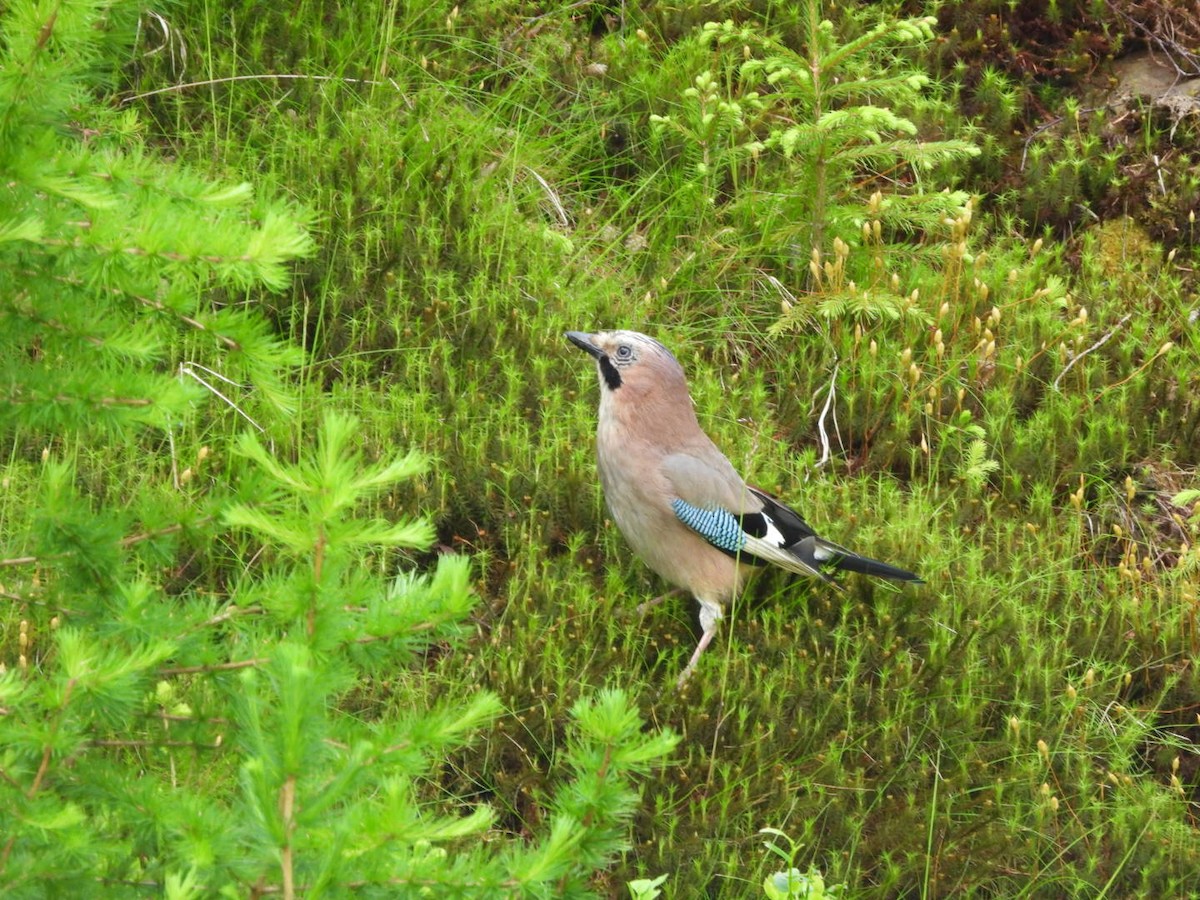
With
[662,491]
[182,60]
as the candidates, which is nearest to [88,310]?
[662,491]

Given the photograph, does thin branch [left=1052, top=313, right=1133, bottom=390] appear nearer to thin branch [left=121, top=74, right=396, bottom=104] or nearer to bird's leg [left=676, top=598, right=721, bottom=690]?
bird's leg [left=676, top=598, right=721, bottom=690]

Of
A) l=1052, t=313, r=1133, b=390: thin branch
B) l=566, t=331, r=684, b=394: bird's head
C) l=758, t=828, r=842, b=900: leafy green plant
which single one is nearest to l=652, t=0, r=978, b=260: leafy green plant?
l=1052, t=313, r=1133, b=390: thin branch

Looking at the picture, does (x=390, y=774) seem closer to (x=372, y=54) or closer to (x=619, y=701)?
(x=619, y=701)

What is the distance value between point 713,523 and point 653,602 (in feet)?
1.23

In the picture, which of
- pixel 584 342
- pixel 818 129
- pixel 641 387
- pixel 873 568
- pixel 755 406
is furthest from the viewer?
pixel 818 129

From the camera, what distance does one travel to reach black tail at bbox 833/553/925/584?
18.2ft

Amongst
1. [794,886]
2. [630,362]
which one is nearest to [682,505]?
[630,362]

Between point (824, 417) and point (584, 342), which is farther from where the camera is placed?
point (824, 417)

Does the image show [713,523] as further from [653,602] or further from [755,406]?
[755,406]

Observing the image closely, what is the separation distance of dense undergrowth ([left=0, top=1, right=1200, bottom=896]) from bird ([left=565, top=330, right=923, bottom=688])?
17cm

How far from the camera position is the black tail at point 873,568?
5.54 metres

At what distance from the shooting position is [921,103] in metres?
7.39

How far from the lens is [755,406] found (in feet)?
21.7

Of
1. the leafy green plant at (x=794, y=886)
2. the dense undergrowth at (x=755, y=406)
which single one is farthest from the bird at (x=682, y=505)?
the leafy green plant at (x=794, y=886)
